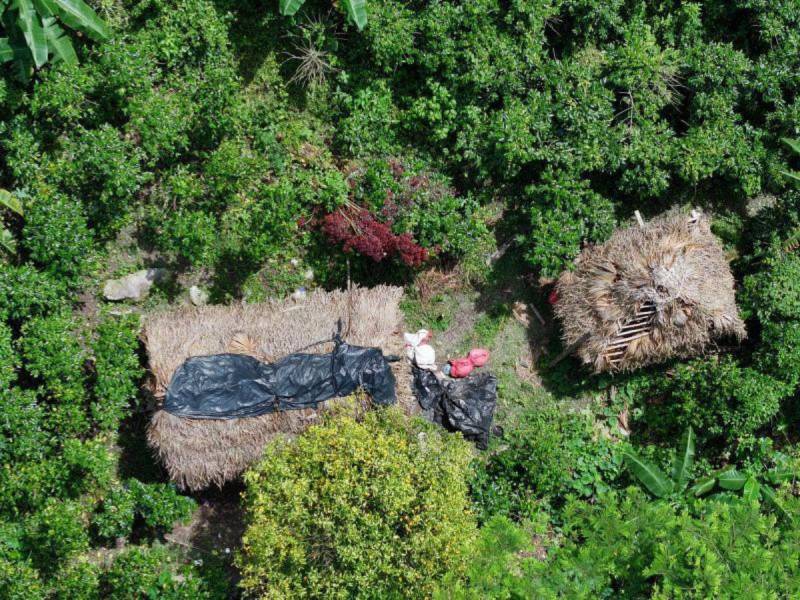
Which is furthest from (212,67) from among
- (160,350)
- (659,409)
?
→ (659,409)

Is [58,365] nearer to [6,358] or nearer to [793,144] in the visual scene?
[6,358]

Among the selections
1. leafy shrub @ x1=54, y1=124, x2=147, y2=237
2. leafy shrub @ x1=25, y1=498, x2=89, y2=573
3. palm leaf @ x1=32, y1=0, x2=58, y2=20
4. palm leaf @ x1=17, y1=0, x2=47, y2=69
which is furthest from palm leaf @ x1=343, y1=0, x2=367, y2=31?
leafy shrub @ x1=25, y1=498, x2=89, y2=573

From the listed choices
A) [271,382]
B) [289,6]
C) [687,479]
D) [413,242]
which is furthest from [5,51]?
[687,479]

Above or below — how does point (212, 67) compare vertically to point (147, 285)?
above

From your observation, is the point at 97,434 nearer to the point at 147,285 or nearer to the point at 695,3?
the point at 147,285

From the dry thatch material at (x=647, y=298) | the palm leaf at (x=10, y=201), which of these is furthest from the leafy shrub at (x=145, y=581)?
the dry thatch material at (x=647, y=298)

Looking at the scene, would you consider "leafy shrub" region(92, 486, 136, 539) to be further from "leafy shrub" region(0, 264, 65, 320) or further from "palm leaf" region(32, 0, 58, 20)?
"palm leaf" region(32, 0, 58, 20)
